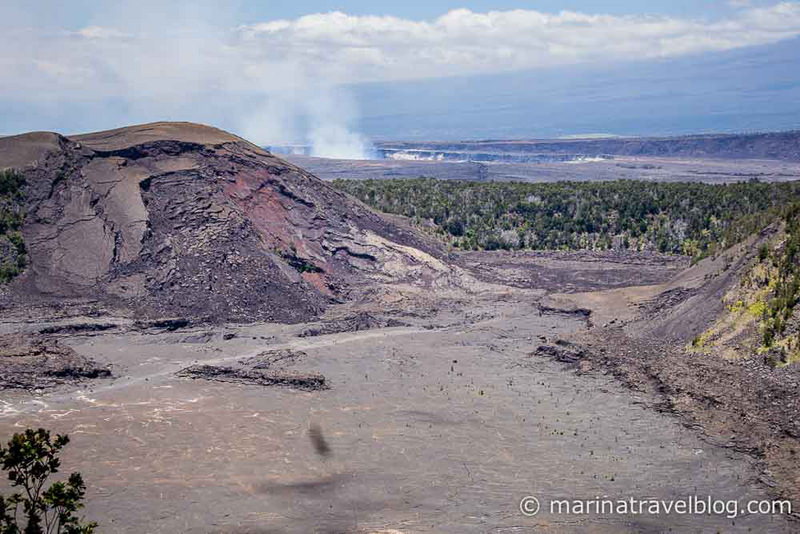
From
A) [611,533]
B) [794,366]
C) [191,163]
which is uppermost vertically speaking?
[191,163]

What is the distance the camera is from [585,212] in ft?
193

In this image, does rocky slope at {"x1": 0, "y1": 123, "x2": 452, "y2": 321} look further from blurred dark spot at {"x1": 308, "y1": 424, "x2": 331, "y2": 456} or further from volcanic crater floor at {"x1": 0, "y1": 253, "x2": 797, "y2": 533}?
blurred dark spot at {"x1": 308, "y1": 424, "x2": 331, "y2": 456}

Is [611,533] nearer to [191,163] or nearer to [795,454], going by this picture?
[795,454]

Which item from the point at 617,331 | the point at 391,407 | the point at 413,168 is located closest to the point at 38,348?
the point at 391,407

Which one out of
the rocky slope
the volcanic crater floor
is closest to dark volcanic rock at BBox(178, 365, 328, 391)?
the volcanic crater floor

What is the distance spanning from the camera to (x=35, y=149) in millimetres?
41188

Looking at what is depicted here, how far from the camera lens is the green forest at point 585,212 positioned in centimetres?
5406

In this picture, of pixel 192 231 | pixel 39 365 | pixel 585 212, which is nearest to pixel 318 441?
pixel 39 365

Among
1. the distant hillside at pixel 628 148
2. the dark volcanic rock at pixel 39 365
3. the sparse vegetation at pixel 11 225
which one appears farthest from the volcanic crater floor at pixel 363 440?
the distant hillside at pixel 628 148

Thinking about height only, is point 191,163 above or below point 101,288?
above

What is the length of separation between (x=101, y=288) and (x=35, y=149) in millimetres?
11172

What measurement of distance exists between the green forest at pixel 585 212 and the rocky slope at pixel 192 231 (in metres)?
11.2

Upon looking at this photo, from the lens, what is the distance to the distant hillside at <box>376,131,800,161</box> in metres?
Result: 124

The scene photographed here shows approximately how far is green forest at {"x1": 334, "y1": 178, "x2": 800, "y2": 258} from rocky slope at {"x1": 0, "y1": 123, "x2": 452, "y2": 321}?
11.2 m
